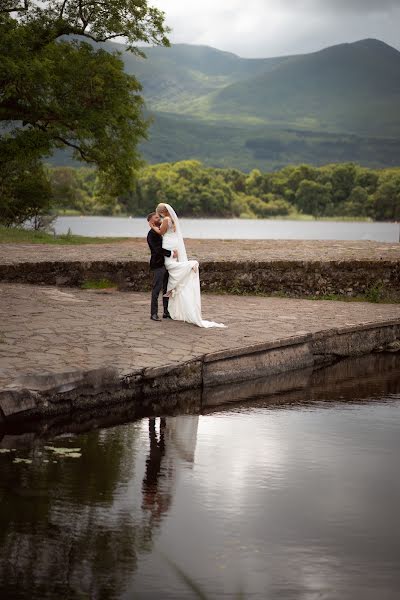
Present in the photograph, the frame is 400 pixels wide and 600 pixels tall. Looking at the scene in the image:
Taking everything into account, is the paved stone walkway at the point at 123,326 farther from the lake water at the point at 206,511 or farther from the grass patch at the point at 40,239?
the grass patch at the point at 40,239

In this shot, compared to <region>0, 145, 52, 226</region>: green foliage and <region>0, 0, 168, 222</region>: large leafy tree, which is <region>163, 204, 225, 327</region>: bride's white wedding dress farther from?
<region>0, 145, 52, 226</region>: green foliage

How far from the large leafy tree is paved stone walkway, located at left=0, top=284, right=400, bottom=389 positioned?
50.2 feet

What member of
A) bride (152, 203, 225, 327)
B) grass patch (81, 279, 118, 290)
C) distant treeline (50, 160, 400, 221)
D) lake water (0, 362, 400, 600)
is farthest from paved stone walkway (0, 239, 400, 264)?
distant treeline (50, 160, 400, 221)

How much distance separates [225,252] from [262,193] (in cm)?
15635

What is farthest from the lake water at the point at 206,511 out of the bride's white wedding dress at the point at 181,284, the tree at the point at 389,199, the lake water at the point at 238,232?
the tree at the point at 389,199

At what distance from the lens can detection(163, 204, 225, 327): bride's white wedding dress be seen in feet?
43.7

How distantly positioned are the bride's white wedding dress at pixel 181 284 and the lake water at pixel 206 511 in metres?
3.96

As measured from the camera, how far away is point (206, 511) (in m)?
6.48

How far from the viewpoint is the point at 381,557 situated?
18.6 ft

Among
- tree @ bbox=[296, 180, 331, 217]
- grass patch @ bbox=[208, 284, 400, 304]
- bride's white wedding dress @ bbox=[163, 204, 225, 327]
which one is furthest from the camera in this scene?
tree @ bbox=[296, 180, 331, 217]

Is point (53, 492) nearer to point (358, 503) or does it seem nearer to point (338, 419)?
point (358, 503)

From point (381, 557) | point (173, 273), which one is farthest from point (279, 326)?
point (381, 557)

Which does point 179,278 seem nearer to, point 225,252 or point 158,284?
point 158,284

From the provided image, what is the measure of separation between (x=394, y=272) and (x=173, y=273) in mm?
6787
